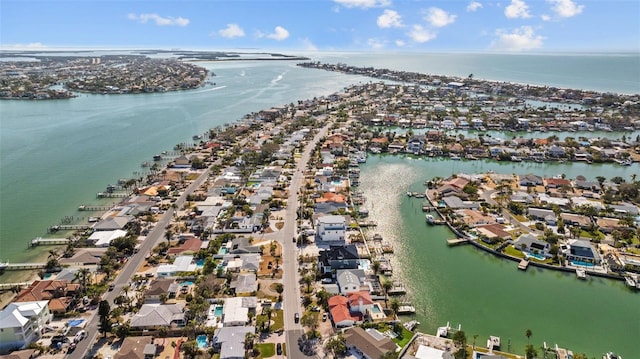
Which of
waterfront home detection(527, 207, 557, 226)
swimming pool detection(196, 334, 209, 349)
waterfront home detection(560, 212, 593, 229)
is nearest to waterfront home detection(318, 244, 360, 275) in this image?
swimming pool detection(196, 334, 209, 349)

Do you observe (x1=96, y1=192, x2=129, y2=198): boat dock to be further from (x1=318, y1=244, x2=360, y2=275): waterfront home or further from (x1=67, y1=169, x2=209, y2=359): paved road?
(x1=318, y1=244, x2=360, y2=275): waterfront home

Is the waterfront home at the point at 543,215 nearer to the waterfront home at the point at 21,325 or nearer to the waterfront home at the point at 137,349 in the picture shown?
the waterfront home at the point at 137,349

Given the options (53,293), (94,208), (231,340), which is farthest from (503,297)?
(94,208)

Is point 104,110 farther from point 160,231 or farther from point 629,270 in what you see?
point 629,270

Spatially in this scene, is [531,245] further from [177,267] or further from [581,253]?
[177,267]

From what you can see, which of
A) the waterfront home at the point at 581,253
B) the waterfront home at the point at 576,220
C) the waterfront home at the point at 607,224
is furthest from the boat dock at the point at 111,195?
the waterfront home at the point at 607,224

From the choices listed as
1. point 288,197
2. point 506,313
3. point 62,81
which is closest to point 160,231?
point 288,197

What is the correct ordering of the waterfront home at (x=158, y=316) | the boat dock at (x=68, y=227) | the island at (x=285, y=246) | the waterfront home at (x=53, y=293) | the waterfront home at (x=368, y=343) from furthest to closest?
the boat dock at (x=68, y=227), the waterfront home at (x=53, y=293), the waterfront home at (x=158, y=316), the island at (x=285, y=246), the waterfront home at (x=368, y=343)

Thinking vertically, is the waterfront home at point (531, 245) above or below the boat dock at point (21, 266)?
above
